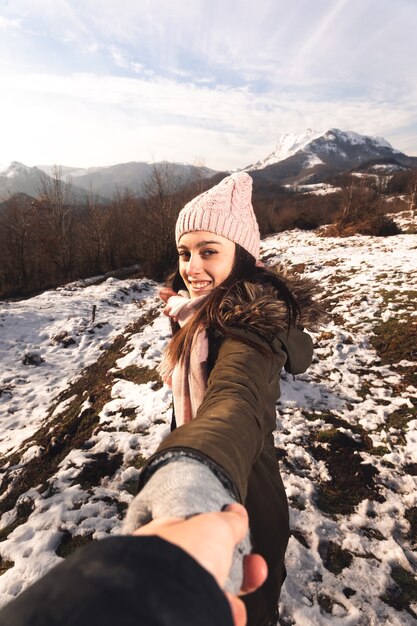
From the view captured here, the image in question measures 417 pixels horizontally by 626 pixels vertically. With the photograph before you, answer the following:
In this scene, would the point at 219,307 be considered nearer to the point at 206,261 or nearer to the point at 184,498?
the point at 206,261

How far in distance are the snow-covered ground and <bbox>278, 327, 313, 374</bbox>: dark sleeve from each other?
713 millimetres

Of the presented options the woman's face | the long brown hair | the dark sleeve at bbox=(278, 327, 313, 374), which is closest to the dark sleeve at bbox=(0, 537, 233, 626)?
the long brown hair

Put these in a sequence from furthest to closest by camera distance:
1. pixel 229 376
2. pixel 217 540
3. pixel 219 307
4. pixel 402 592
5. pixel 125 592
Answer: pixel 402 592, pixel 219 307, pixel 229 376, pixel 217 540, pixel 125 592

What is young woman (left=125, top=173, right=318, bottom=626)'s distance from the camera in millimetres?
797

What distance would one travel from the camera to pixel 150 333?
8.82 meters

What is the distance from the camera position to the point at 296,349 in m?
1.88

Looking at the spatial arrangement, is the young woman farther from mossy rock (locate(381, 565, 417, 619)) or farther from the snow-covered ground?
mossy rock (locate(381, 565, 417, 619))

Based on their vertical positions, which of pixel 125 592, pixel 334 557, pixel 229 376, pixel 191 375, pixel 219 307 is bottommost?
pixel 334 557

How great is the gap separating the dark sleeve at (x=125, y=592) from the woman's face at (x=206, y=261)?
64.4 inches

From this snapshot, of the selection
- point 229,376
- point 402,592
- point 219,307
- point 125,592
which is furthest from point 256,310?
point 402,592

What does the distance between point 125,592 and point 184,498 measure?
10.0 inches

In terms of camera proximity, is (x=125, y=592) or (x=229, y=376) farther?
(x=229, y=376)

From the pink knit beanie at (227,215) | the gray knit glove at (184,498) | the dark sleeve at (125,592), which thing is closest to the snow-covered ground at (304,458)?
the pink knit beanie at (227,215)

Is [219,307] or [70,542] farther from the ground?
[219,307]
